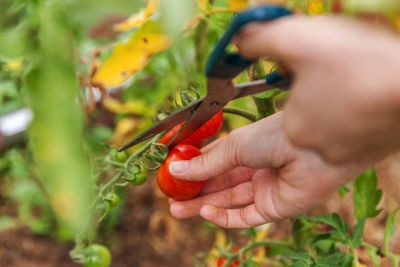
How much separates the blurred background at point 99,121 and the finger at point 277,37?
0.05 meters

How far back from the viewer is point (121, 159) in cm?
84

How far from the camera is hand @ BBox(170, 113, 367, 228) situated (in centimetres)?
61

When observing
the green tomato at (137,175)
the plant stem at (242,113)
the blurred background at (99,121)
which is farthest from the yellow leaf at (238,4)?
the green tomato at (137,175)

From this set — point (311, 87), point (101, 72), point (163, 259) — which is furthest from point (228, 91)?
point (163, 259)

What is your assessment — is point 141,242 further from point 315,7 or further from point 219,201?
point 315,7

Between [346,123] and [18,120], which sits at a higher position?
[346,123]

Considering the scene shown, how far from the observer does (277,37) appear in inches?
16.4

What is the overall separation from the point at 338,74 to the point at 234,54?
166mm

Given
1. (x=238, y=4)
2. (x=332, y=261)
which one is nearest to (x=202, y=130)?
(x=238, y=4)

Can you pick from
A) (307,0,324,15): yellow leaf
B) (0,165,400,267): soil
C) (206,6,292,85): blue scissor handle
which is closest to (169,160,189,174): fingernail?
(206,6,292,85): blue scissor handle

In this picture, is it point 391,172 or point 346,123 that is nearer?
point 346,123

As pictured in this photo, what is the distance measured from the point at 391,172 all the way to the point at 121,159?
0.75 m

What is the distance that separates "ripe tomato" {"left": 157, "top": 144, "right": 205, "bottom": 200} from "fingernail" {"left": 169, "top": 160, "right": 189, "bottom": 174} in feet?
0.05

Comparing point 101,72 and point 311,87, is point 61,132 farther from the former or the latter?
point 101,72
